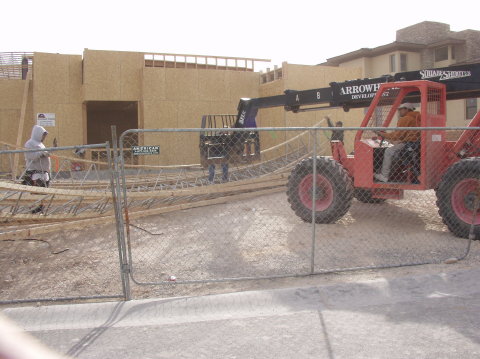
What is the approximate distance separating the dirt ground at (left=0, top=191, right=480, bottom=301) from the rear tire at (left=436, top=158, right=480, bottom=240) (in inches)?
10.0

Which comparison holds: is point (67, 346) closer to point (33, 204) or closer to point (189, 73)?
point (33, 204)

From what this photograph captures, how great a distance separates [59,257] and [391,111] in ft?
19.2

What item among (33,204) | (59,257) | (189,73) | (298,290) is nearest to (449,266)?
(298,290)

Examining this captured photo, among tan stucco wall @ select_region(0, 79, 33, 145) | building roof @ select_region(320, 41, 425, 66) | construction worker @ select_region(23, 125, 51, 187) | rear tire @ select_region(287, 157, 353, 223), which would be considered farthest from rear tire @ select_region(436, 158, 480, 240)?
building roof @ select_region(320, 41, 425, 66)

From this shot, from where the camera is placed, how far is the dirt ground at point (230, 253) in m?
5.16

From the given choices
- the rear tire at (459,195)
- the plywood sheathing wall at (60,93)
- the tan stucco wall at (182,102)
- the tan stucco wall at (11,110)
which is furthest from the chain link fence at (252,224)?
the tan stucco wall at (11,110)

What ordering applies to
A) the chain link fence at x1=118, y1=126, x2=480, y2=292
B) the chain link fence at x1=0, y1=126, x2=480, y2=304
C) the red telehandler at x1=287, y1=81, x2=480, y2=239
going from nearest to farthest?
the chain link fence at x1=0, y1=126, x2=480, y2=304 → the chain link fence at x1=118, y1=126, x2=480, y2=292 → the red telehandler at x1=287, y1=81, x2=480, y2=239

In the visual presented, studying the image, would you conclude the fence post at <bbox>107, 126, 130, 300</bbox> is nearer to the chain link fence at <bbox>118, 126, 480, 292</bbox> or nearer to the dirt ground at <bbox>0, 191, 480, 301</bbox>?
the chain link fence at <bbox>118, 126, 480, 292</bbox>

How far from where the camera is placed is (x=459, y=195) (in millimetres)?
6754

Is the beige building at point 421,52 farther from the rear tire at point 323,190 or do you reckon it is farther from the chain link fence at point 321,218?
the rear tire at point 323,190

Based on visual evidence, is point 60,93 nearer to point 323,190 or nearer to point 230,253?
point 323,190

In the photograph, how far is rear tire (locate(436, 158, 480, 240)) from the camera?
21.5 ft

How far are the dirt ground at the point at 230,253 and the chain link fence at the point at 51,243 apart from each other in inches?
0.7

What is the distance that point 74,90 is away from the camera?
19078 millimetres
